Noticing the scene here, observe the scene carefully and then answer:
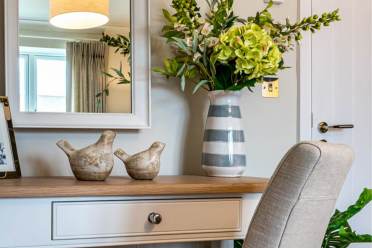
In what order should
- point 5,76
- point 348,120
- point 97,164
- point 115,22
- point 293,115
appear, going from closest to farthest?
1. point 97,164
2. point 5,76
3. point 115,22
4. point 293,115
5. point 348,120

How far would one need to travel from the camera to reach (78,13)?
5.96ft

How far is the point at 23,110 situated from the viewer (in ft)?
5.73

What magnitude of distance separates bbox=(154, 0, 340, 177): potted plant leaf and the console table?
214 millimetres

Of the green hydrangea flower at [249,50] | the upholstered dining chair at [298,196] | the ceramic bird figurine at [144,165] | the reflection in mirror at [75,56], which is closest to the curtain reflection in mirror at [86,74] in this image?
the reflection in mirror at [75,56]

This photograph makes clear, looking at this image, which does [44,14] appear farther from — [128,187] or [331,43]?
[331,43]

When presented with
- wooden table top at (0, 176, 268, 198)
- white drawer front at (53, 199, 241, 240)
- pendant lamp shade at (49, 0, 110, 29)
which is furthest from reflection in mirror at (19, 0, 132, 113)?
white drawer front at (53, 199, 241, 240)

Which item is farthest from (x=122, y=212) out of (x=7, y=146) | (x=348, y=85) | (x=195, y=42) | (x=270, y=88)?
(x=348, y=85)

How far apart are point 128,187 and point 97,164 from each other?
0.56 feet

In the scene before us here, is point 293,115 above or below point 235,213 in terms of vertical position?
above

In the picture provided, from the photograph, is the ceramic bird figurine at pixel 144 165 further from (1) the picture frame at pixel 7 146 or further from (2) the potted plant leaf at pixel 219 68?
(1) the picture frame at pixel 7 146

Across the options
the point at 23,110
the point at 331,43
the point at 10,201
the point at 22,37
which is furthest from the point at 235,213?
the point at 331,43

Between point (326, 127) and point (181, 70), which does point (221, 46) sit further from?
point (326, 127)

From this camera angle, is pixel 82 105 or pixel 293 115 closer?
pixel 82 105

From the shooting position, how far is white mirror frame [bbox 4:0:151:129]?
1.73 metres
